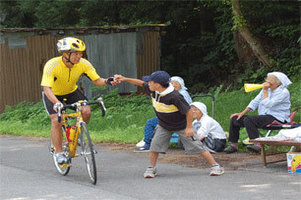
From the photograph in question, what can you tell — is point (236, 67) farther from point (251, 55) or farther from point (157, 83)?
point (157, 83)

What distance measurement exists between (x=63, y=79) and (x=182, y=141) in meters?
1.93

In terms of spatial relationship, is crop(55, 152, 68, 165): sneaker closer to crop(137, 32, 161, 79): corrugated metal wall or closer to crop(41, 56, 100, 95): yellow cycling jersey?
crop(41, 56, 100, 95): yellow cycling jersey

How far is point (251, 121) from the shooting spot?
9.26m

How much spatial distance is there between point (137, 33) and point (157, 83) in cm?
1468

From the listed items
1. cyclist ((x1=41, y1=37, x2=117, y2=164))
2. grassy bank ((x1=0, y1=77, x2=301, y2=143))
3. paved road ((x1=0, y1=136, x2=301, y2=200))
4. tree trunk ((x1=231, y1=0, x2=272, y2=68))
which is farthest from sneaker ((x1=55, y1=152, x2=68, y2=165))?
tree trunk ((x1=231, y1=0, x2=272, y2=68))

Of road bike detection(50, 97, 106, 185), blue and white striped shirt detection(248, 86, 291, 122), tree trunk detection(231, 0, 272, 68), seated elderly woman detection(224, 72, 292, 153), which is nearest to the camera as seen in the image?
road bike detection(50, 97, 106, 185)

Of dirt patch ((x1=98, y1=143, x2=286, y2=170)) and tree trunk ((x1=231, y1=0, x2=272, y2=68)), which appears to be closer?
dirt patch ((x1=98, y1=143, x2=286, y2=170))

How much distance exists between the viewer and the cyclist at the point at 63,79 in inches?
312

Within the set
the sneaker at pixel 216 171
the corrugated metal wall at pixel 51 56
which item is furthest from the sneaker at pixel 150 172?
the corrugated metal wall at pixel 51 56

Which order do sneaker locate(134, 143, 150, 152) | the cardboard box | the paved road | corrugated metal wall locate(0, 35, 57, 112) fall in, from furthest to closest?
corrugated metal wall locate(0, 35, 57, 112) → sneaker locate(134, 143, 150, 152) → the cardboard box → the paved road

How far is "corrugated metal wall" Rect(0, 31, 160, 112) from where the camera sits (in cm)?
2011

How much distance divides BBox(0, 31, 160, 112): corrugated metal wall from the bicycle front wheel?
12.9 meters

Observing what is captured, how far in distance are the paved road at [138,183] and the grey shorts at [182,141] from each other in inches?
Answer: 13.9

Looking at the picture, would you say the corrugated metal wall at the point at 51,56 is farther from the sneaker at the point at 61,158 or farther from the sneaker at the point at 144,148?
the sneaker at the point at 61,158
